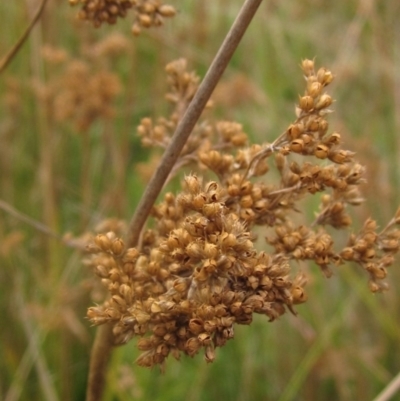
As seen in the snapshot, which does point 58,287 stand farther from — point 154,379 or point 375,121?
point 375,121

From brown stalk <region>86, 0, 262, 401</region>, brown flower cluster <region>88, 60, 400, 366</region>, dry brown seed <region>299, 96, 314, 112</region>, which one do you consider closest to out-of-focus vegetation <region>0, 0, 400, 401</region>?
brown stalk <region>86, 0, 262, 401</region>

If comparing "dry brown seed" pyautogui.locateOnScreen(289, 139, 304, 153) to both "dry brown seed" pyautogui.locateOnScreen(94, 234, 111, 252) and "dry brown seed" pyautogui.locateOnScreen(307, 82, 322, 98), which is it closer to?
"dry brown seed" pyautogui.locateOnScreen(307, 82, 322, 98)

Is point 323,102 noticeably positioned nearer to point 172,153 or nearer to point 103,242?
point 172,153

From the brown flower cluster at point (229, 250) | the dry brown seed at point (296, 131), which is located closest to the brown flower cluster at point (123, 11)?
the brown flower cluster at point (229, 250)

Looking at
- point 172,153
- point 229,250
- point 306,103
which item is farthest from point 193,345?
point 306,103

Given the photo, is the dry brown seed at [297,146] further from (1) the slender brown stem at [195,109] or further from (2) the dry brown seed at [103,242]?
(2) the dry brown seed at [103,242]
